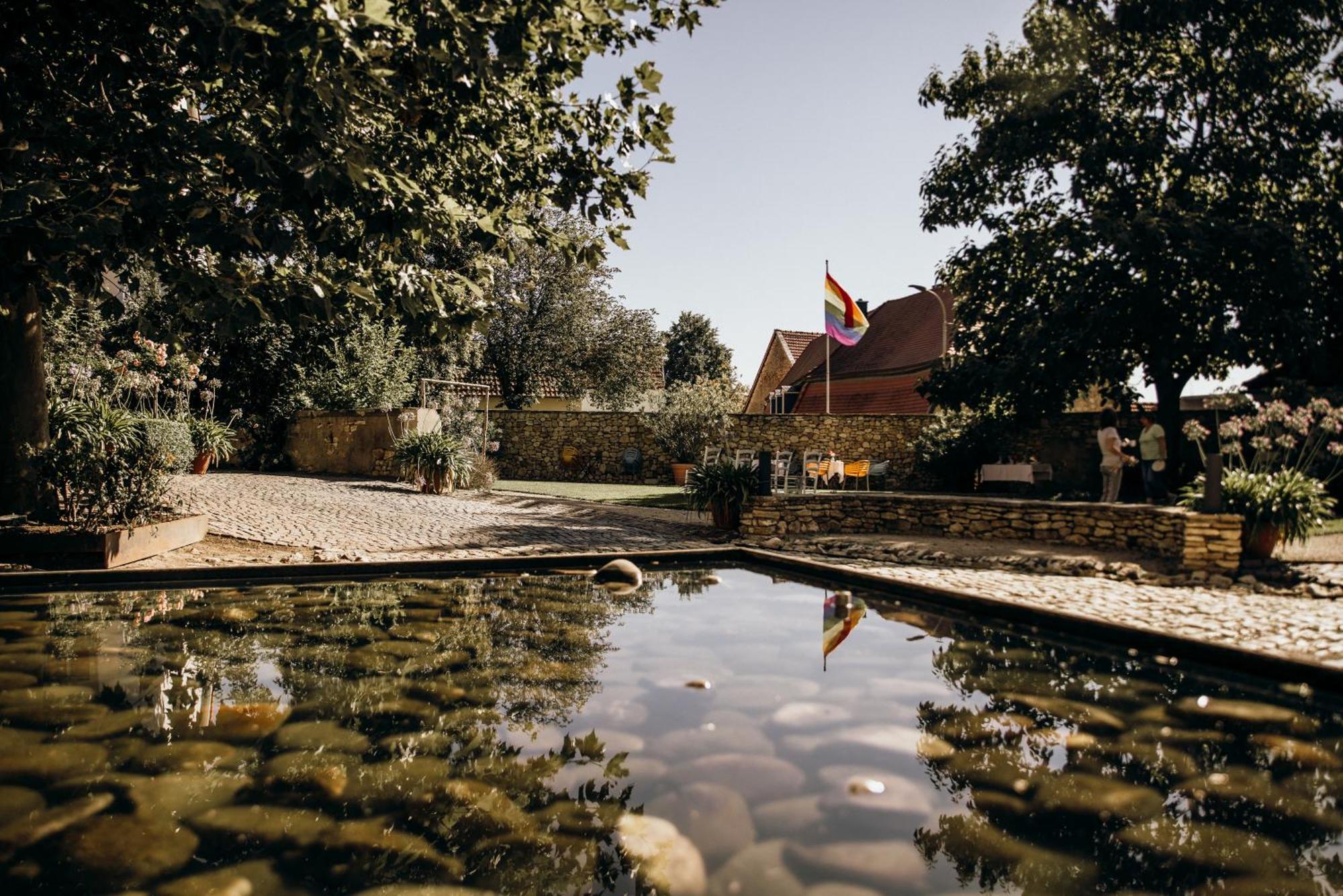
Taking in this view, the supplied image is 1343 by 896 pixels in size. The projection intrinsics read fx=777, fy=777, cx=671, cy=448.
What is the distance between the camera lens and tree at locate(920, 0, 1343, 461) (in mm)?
13125

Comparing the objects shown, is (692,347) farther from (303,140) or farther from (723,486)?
(303,140)

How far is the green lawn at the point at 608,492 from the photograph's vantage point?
1584 centimetres

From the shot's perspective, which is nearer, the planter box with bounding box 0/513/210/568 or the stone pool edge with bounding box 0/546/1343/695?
the stone pool edge with bounding box 0/546/1343/695

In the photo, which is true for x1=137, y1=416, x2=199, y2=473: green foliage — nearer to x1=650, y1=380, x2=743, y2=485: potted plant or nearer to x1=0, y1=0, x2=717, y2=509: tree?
x1=0, y1=0, x2=717, y2=509: tree

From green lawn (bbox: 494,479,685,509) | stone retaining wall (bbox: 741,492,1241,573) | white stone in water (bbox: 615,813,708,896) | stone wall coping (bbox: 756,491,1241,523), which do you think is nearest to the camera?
white stone in water (bbox: 615,813,708,896)

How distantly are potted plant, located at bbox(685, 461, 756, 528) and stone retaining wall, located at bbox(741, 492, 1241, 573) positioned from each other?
27cm

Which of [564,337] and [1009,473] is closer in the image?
[1009,473]

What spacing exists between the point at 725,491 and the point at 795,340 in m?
31.3

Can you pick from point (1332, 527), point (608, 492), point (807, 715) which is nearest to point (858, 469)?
point (608, 492)

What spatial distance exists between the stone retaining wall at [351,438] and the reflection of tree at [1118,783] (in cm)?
1442

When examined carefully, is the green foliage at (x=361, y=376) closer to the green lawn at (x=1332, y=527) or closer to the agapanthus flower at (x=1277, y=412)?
the agapanthus flower at (x=1277, y=412)

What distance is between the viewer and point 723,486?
11.3 meters

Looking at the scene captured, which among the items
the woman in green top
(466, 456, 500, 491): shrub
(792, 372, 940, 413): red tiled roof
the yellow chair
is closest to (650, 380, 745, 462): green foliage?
the yellow chair

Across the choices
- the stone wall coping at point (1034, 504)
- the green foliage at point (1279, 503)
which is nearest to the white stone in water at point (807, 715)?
the stone wall coping at point (1034, 504)
